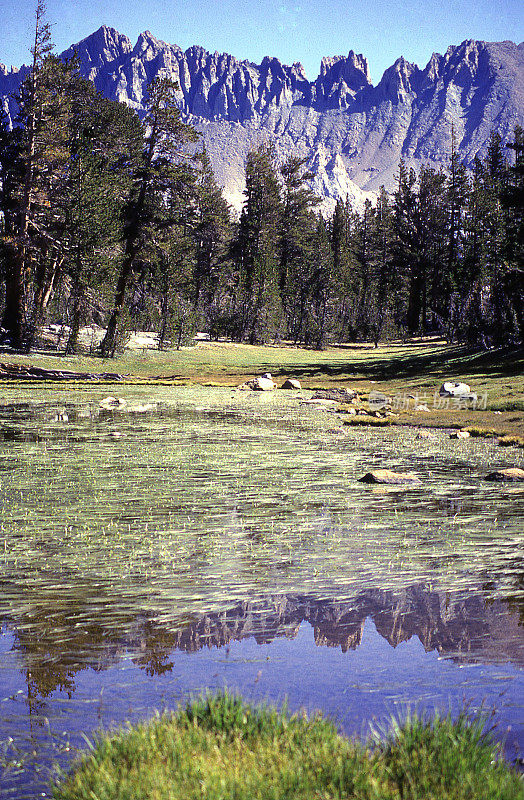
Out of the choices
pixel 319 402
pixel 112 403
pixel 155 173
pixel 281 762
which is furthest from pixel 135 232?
pixel 281 762

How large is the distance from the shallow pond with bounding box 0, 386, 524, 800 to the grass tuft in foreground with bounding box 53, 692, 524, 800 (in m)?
0.31

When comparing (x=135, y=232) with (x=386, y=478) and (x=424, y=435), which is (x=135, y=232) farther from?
(x=386, y=478)

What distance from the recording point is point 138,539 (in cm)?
700

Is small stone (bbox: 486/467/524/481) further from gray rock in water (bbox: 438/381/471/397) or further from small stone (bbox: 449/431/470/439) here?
gray rock in water (bbox: 438/381/471/397)

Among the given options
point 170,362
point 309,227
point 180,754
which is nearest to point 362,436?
point 180,754

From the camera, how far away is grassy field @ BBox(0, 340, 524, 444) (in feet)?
68.3

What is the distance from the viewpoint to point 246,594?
17.8 ft

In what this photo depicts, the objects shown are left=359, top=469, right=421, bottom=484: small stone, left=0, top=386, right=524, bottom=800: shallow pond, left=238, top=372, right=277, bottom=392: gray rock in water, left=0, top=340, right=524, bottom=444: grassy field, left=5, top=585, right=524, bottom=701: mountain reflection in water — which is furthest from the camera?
left=238, top=372, right=277, bottom=392: gray rock in water

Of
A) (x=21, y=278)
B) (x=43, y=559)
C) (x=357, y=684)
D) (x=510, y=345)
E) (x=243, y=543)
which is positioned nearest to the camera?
(x=357, y=684)

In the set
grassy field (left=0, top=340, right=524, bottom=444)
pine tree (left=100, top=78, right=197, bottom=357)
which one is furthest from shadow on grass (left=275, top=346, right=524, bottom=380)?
pine tree (left=100, top=78, right=197, bottom=357)

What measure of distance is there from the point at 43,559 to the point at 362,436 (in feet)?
37.4

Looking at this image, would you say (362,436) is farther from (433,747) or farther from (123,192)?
(123,192)

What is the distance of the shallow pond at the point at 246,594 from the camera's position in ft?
12.2

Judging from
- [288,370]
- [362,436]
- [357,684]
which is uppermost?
[288,370]
